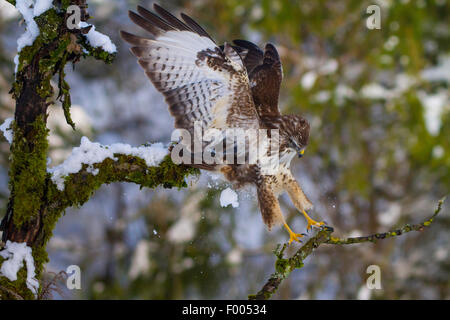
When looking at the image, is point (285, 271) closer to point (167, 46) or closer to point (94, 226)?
point (167, 46)

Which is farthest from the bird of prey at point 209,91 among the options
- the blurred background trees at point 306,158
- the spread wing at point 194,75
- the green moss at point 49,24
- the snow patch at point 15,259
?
the blurred background trees at point 306,158

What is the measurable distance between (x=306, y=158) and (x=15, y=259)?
511 cm

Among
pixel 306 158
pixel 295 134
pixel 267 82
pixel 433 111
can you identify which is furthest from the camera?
pixel 306 158

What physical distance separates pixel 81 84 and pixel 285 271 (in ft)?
18.7

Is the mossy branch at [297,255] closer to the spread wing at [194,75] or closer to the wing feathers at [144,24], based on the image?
the spread wing at [194,75]

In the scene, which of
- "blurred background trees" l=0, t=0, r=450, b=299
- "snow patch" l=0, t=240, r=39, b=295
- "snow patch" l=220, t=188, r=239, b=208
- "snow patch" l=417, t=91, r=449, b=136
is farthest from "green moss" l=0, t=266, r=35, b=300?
"snow patch" l=417, t=91, r=449, b=136

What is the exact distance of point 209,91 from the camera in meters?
1.95

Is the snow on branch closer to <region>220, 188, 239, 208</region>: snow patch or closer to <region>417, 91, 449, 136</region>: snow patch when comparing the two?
<region>220, 188, 239, 208</region>: snow patch

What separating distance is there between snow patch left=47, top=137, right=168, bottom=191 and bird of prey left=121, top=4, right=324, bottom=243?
207 millimetres

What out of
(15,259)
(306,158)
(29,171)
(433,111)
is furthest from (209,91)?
(306,158)

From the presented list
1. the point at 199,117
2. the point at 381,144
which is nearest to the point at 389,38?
the point at 381,144

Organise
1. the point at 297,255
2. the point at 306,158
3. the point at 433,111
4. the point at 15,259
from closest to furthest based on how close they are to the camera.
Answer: the point at 15,259 → the point at 297,255 → the point at 433,111 → the point at 306,158

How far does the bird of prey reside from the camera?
1785mm

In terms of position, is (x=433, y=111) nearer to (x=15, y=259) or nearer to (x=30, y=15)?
(x=30, y=15)
